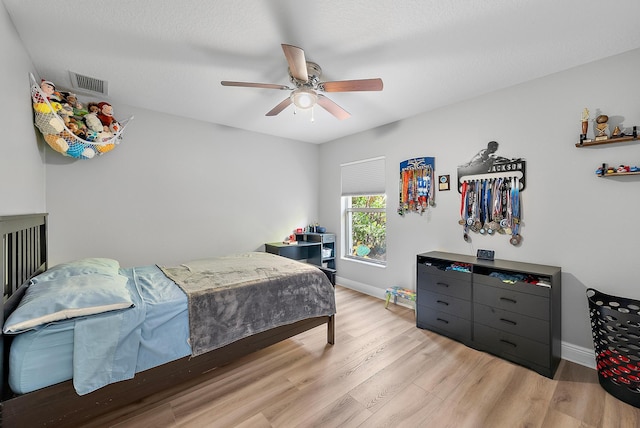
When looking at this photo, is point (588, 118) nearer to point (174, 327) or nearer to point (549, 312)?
point (549, 312)

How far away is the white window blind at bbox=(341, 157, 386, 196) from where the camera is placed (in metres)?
3.85

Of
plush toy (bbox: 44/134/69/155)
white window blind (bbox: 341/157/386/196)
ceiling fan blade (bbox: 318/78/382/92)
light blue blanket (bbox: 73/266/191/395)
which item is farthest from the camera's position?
white window blind (bbox: 341/157/386/196)

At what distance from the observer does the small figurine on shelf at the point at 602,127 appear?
79.0 inches

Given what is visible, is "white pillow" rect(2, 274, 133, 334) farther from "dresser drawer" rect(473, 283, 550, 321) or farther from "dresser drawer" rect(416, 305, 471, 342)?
"dresser drawer" rect(473, 283, 550, 321)

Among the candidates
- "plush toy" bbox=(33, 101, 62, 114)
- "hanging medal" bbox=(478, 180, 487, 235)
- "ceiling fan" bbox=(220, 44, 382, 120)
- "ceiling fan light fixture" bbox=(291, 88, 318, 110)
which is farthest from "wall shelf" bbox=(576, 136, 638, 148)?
"plush toy" bbox=(33, 101, 62, 114)

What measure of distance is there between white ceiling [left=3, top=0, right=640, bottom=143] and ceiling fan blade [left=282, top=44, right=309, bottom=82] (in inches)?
9.3

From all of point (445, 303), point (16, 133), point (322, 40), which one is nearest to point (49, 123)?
point (16, 133)

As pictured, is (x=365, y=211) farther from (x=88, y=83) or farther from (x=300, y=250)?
(x=88, y=83)

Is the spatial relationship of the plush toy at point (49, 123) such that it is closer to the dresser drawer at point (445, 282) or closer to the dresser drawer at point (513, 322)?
the dresser drawer at point (445, 282)

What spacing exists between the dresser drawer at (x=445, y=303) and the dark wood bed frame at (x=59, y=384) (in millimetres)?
1503

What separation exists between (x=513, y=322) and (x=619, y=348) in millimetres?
591

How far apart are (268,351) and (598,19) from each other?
11.7 feet

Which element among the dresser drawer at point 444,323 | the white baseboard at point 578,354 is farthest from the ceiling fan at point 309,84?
the white baseboard at point 578,354

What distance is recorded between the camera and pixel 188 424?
1584 mm
